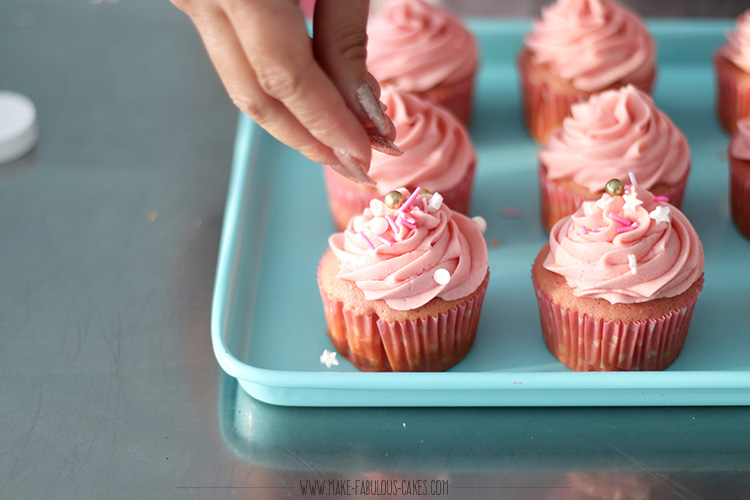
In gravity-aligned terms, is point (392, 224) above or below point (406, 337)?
above

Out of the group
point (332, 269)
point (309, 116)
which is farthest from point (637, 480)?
point (309, 116)

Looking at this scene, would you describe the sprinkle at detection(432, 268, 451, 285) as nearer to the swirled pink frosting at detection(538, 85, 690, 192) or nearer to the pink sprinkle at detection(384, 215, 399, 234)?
the pink sprinkle at detection(384, 215, 399, 234)

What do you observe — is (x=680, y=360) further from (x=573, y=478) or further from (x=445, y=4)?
(x=445, y=4)

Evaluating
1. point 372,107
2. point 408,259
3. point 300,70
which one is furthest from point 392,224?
point 300,70

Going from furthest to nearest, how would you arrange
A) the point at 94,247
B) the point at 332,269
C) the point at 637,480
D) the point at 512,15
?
the point at 512,15 → the point at 94,247 → the point at 332,269 → the point at 637,480

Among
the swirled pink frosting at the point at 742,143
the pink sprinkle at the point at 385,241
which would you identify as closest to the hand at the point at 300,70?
the pink sprinkle at the point at 385,241

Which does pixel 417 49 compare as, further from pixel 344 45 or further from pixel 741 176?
pixel 344 45
